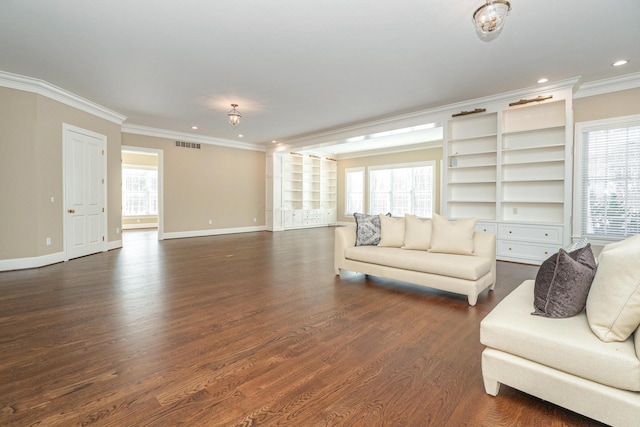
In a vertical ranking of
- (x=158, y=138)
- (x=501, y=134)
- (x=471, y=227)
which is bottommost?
(x=471, y=227)

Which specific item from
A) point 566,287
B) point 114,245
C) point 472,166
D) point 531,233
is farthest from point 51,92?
point 531,233

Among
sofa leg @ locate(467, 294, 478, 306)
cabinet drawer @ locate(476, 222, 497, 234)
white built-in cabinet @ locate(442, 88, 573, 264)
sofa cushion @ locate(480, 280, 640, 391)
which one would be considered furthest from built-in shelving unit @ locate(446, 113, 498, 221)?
sofa cushion @ locate(480, 280, 640, 391)

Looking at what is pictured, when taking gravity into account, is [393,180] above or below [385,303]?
above

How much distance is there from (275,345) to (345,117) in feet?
18.2

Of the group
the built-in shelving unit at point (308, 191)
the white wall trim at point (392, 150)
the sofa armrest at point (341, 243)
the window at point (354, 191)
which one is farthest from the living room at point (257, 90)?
the window at point (354, 191)

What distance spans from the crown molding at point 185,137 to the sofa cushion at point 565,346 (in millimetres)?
8551

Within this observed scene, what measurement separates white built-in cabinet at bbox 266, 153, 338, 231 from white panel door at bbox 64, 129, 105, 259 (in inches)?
195

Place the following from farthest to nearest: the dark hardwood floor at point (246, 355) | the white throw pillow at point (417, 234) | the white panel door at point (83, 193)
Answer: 1. the white panel door at point (83, 193)
2. the white throw pillow at point (417, 234)
3. the dark hardwood floor at point (246, 355)

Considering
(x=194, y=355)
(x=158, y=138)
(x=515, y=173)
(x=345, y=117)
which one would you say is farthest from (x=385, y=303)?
(x=158, y=138)

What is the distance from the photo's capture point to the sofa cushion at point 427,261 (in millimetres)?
3203

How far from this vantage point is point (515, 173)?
5.51m

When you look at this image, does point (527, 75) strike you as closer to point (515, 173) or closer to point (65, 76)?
point (515, 173)

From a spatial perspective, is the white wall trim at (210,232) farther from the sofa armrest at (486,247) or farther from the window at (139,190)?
the sofa armrest at (486,247)

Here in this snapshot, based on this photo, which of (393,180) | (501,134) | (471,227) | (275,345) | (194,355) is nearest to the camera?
(194,355)
